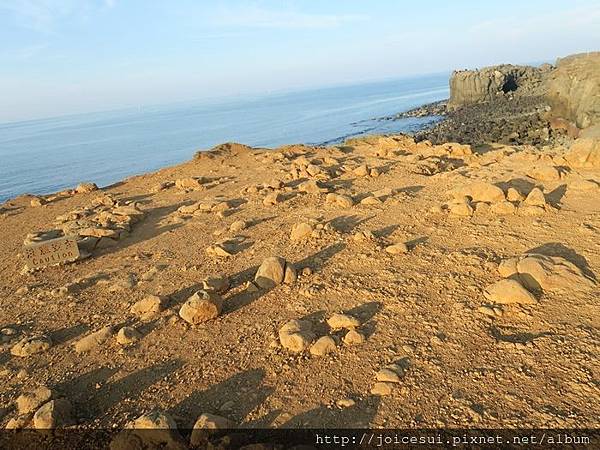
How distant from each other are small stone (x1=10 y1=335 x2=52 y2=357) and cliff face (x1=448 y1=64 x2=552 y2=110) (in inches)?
2123

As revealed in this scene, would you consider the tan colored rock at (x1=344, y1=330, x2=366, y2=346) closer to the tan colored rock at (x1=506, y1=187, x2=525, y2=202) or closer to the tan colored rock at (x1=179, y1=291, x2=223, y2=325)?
the tan colored rock at (x1=179, y1=291, x2=223, y2=325)

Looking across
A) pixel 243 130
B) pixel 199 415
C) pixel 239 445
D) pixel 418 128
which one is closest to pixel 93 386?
pixel 199 415

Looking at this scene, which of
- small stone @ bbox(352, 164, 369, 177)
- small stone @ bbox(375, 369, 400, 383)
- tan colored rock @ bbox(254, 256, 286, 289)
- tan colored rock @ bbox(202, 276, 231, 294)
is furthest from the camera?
small stone @ bbox(352, 164, 369, 177)

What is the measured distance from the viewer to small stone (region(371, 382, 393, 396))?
371 cm

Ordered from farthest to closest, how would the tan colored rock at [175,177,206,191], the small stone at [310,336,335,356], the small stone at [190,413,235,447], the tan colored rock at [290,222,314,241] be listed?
the tan colored rock at [175,177,206,191]
the tan colored rock at [290,222,314,241]
the small stone at [310,336,335,356]
the small stone at [190,413,235,447]

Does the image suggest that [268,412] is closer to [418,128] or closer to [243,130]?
[418,128]

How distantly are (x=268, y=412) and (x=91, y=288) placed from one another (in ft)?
13.5

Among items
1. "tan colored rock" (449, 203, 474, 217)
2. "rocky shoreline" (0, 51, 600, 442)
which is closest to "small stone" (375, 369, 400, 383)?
"rocky shoreline" (0, 51, 600, 442)

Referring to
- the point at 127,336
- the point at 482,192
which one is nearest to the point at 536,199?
the point at 482,192

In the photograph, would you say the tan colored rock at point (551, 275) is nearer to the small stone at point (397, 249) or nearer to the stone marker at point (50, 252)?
the small stone at point (397, 249)

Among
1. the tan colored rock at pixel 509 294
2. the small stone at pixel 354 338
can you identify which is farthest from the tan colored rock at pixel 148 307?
the tan colored rock at pixel 509 294

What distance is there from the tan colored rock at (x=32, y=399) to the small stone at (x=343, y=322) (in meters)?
2.99

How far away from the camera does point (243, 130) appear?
51.4 meters

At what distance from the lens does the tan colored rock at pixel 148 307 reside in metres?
5.42
